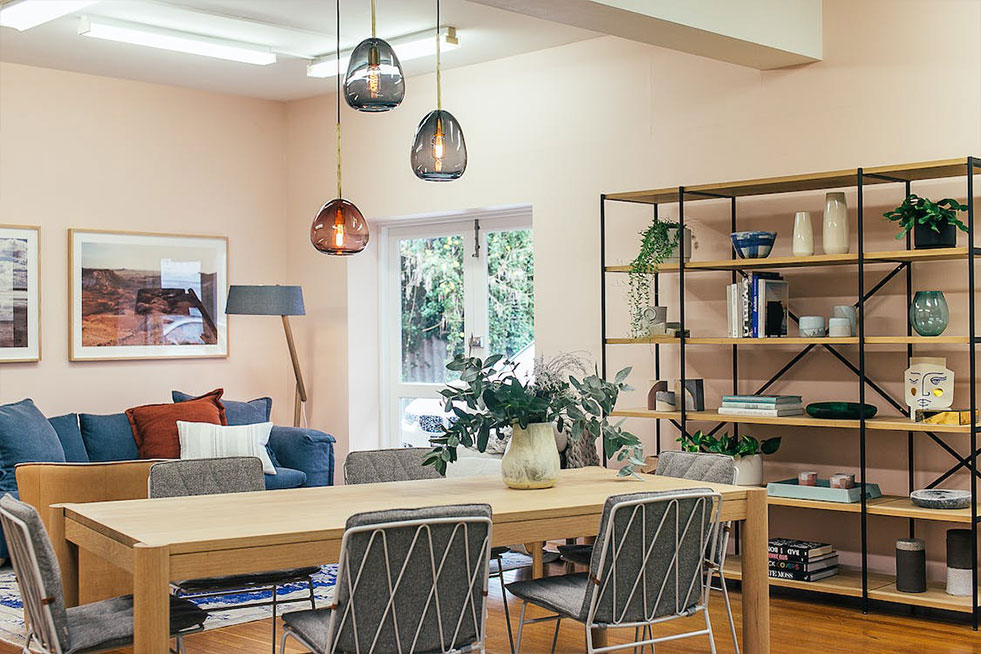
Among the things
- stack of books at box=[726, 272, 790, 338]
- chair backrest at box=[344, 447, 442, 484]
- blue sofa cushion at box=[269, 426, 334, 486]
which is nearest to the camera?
chair backrest at box=[344, 447, 442, 484]

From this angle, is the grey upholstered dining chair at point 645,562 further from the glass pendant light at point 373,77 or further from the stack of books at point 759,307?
the stack of books at point 759,307

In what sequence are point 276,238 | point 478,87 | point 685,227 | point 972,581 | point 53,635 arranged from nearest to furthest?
point 53,635 → point 972,581 → point 685,227 → point 478,87 → point 276,238

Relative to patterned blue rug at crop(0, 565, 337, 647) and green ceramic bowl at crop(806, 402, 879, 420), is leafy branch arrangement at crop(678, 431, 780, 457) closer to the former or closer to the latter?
green ceramic bowl at crop(806, 402, 879, 420)

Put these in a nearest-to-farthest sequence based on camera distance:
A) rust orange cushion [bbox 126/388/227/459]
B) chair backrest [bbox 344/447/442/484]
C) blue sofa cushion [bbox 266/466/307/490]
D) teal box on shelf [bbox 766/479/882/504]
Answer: chair backrest [bbox 344/447/442/484] → teal box on shelf [bbox 766/479/882/504] → blue sofa cushion [bbox 266/466/307/490] → rust orange cushion [bbox 126/388/227/459]

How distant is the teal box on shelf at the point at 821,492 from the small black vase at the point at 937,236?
3.65 feet

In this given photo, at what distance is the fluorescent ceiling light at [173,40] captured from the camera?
20.1 ft

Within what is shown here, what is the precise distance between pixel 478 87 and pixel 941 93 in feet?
9.49

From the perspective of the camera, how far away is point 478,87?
280 inches

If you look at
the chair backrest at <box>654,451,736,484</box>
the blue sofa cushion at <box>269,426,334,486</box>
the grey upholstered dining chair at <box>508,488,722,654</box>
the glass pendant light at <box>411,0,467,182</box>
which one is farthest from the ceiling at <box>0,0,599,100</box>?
the grey upholstered dining chair at <box>508,488,722,654</box>

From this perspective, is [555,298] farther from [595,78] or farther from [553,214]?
[595,78]

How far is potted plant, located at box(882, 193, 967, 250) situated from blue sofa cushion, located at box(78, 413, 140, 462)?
446 cm

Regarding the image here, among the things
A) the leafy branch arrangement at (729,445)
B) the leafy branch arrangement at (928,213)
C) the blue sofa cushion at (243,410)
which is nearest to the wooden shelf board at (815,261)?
the leafy branch arrangement at (928,213)

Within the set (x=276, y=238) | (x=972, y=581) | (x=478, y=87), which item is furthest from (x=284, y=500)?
(x=276, y=238)

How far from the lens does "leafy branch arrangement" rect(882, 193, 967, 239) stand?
4.91 metres
